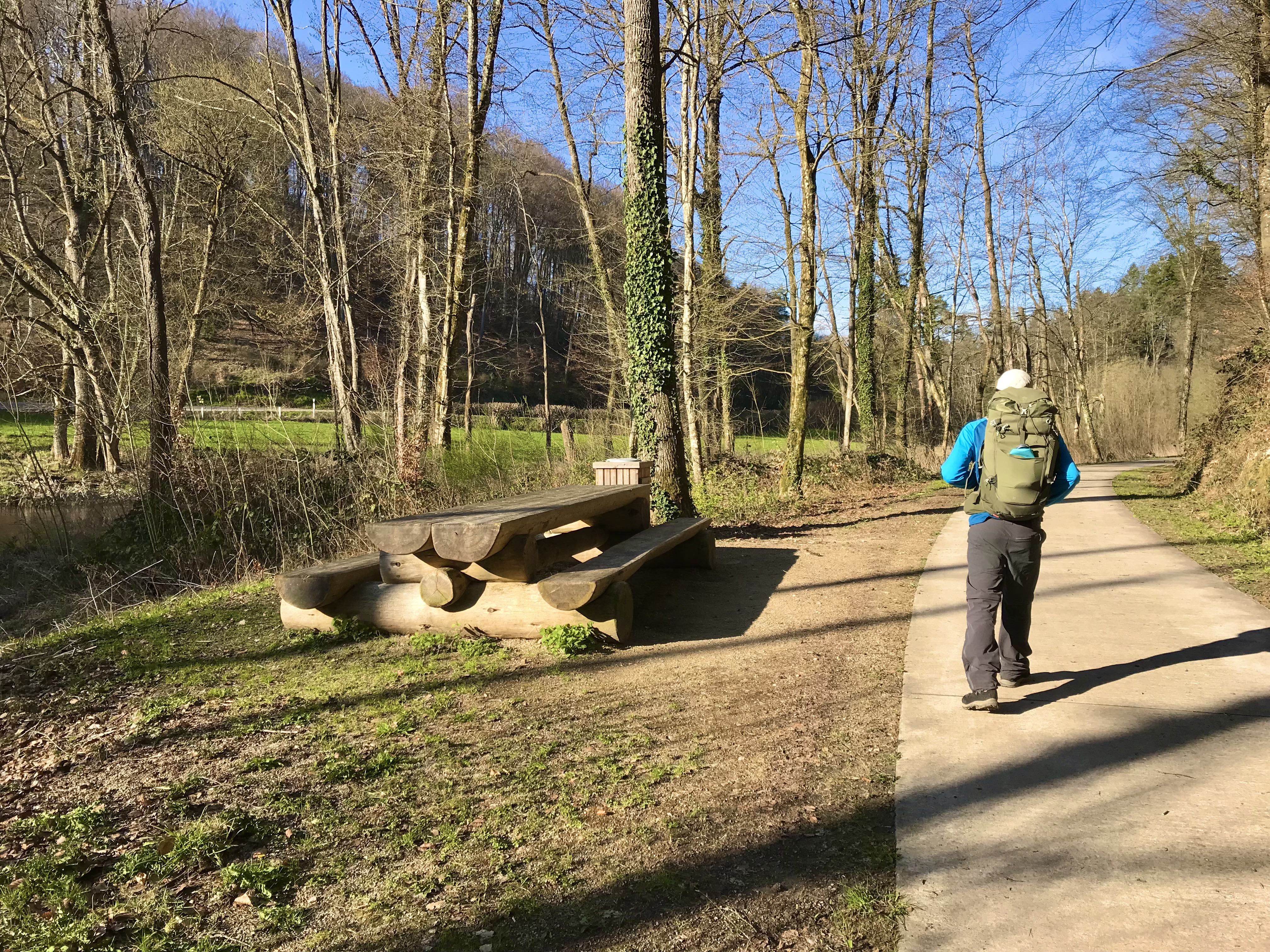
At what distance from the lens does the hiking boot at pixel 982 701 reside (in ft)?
13.5

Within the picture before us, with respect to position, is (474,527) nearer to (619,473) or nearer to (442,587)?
(442,587)

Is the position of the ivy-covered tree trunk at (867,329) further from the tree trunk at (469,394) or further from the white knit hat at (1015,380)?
the white knit hat at (1015,380)

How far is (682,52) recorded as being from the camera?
10055 millimetres

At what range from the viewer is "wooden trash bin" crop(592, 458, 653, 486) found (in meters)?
8.23

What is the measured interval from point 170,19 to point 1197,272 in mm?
31327

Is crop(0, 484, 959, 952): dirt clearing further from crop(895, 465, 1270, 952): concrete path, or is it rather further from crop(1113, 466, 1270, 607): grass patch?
A: crop(1113, 466, 1270, 607): grass patch

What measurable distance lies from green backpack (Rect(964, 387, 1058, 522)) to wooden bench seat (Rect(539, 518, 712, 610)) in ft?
6.82

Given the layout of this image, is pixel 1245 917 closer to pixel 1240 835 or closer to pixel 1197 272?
pixel 1240 835

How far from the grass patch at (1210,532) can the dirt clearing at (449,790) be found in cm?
394

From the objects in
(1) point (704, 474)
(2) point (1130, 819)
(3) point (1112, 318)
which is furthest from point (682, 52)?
(3) point (1112, 318)

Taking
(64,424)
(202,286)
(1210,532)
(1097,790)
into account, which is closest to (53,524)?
(64,424)

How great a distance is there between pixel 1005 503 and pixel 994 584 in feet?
1.38

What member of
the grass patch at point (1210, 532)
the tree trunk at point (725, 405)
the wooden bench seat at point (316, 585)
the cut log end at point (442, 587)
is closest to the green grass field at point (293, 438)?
the tree trunk at point (725, 405)

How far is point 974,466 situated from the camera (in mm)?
4402
